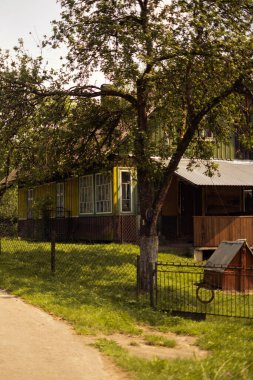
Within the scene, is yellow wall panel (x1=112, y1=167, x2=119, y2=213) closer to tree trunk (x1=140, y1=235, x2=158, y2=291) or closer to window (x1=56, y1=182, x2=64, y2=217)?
window (x1=56, y1=182, x2=64, y2=217)

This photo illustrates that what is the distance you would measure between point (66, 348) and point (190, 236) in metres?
15.3

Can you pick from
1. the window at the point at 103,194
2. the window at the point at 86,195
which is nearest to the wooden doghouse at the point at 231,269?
the window at the point at 103,194

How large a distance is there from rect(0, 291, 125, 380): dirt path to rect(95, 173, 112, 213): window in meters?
11.9

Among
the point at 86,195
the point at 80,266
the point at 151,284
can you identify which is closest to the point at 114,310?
the point at 151,284

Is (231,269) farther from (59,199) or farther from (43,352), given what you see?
(59,199)

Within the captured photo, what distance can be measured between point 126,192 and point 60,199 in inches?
249

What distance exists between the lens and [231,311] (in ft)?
35.6

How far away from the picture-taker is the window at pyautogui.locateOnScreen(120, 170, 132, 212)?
21031mm

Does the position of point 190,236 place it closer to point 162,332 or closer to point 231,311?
point 231,311

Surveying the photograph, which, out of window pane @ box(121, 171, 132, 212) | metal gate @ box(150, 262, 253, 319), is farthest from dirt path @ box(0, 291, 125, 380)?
window pane @ box(121, 171, 132, 212)

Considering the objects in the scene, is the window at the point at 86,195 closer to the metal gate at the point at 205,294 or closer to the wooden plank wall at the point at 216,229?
the wooden plank wall at the point at 216,229

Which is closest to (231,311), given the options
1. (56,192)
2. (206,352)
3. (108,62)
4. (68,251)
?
(206,352)

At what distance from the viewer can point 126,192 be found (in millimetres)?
21156

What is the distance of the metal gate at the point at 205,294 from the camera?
1059cm
